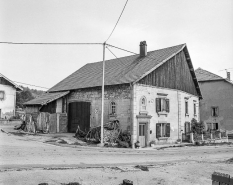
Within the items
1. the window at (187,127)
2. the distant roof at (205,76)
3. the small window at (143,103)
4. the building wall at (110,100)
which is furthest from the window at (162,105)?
the distant roof at (205,76)

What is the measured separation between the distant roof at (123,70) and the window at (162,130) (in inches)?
202

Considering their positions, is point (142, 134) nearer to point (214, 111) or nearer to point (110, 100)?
point (110, 100)

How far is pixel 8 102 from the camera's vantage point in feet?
103

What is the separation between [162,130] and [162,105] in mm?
2333

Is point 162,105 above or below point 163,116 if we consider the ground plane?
above

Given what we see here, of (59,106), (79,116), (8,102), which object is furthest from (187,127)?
(8,102)

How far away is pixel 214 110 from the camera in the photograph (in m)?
34.8

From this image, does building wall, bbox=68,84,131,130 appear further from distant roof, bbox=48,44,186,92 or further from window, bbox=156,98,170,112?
window, bbox=156,98,170,112

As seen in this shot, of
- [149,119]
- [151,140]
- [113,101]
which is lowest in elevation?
[151,140]

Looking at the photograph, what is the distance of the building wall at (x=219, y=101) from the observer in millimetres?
32969

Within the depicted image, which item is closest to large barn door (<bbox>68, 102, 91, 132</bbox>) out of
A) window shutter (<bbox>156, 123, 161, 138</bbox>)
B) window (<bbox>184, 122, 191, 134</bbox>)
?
window shutter (<bbox>156, 123, 161, 138</bbox>)

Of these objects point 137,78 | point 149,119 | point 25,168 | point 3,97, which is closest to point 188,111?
point 149,119

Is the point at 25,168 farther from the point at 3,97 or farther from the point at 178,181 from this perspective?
the point at 3,97

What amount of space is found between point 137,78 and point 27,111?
502 inches
